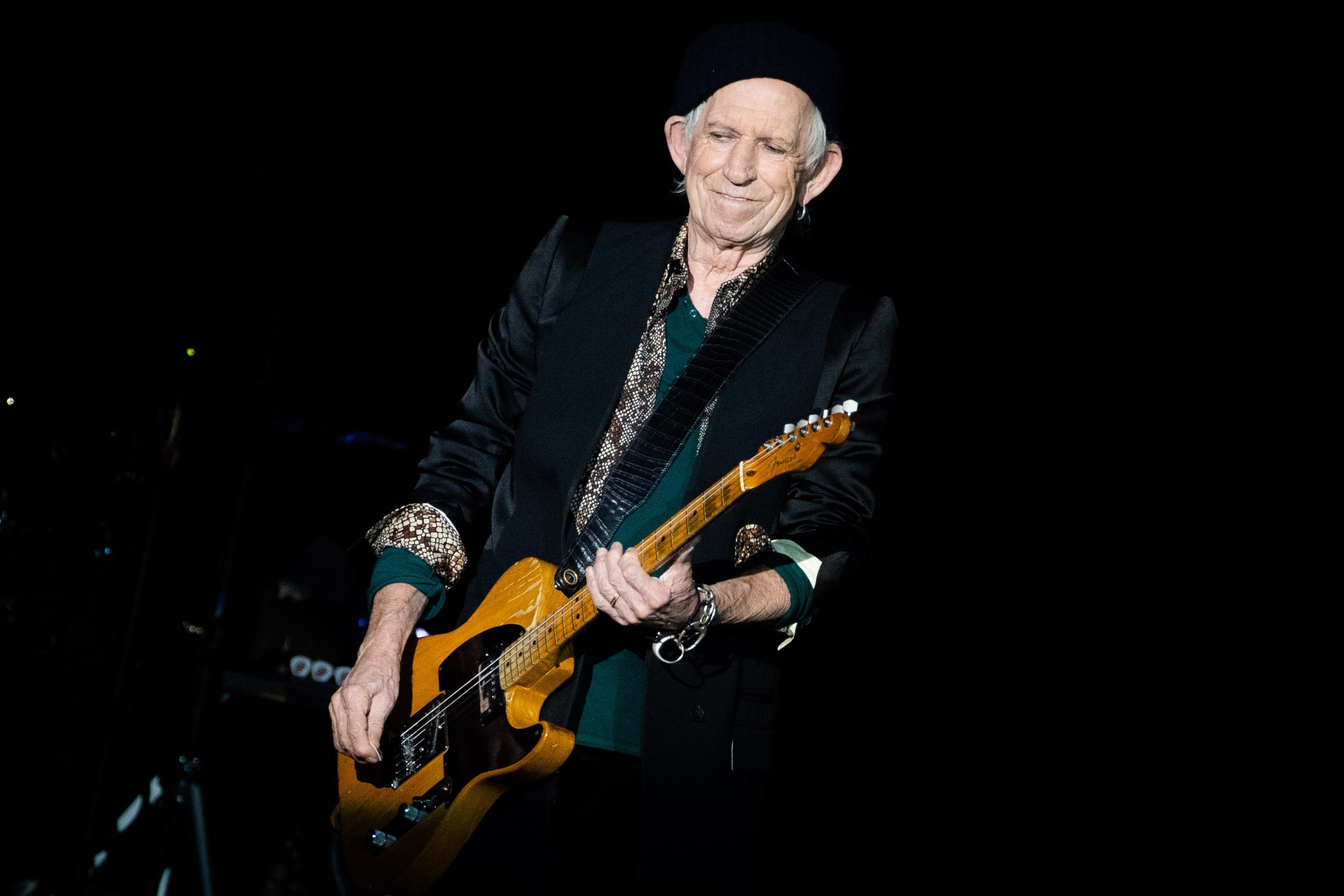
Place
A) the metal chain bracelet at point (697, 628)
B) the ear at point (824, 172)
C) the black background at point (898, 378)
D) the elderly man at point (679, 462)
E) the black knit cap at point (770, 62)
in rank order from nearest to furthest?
the metal chain bracelet at point (697, 628) → the elderly man at point (679, 462) → the black knit cap at point (770, 62) → the ear at point (824, 172) → the black background at point (898, 378)

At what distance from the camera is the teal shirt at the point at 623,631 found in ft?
6.00

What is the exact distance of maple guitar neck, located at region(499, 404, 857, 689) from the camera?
5.74 feet

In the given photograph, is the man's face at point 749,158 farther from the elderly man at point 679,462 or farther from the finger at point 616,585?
the finger at point 616,585

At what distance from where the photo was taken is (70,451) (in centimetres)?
371

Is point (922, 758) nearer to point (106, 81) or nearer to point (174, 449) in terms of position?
point (174, 449)

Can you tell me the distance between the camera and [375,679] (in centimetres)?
185

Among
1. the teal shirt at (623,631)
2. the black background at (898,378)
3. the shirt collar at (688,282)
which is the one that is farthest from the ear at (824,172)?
the black background at (898,378)

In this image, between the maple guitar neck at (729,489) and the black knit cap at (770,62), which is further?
the black knit cap at (770,62)

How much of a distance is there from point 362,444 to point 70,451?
1191mm

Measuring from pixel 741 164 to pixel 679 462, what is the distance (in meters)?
0.63

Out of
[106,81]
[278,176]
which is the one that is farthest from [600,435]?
[106,81]

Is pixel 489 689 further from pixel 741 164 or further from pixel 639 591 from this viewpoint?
pixel 741 164

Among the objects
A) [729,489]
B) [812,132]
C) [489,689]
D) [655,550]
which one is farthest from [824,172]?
[489,689]

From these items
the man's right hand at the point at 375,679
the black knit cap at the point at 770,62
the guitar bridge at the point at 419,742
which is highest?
the black knit cap at the point at 770,62
